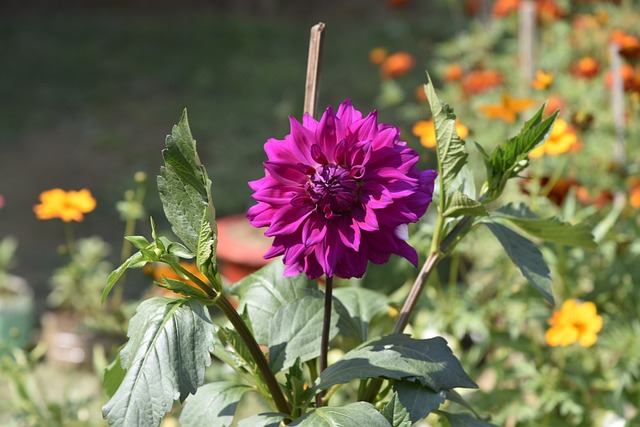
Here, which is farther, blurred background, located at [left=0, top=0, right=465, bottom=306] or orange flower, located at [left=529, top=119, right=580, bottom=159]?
blurred background, located at [left=0, top=0, right=465, bottom=306]

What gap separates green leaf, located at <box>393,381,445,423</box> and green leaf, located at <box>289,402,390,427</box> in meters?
0.04

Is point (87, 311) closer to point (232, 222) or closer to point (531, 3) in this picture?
point (232, 222)

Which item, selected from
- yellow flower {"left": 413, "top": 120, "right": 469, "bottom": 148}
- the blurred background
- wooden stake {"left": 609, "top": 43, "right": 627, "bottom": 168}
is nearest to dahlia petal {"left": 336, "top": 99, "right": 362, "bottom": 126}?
yellow flower {"left": 413, "top": 120, "right": 469, "bottom": 148}

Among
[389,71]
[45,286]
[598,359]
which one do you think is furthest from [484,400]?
[45,286]

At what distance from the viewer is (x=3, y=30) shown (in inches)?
293

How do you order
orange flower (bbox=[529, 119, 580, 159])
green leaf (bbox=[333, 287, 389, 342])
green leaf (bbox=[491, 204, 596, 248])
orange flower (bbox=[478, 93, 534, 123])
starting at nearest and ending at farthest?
green leaf (bbox=[491, 204, 596, 248]) → green leaf (bbox=[333, 287, 389, 342]) → orange flower (bbox=[529, 119, 580, 159]) → orange flower (bbox=[478, 93, 534, 123])

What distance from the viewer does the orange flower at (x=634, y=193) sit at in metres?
1.86

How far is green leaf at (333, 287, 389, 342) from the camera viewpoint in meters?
1.08

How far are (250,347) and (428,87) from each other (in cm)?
31

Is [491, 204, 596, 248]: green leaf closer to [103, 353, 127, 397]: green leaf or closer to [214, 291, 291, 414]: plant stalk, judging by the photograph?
[214, 291, 291, 414]: plant stalk

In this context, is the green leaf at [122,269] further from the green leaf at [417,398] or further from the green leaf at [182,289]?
the green leaf at [417,398]

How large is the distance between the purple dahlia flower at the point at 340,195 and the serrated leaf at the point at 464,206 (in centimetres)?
6

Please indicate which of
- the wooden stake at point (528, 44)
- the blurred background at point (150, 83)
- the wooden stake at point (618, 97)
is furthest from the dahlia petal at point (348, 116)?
the wooden stake at point (528, 44)

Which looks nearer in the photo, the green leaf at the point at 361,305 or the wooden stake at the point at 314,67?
the wooden stake at the point at 314,67
